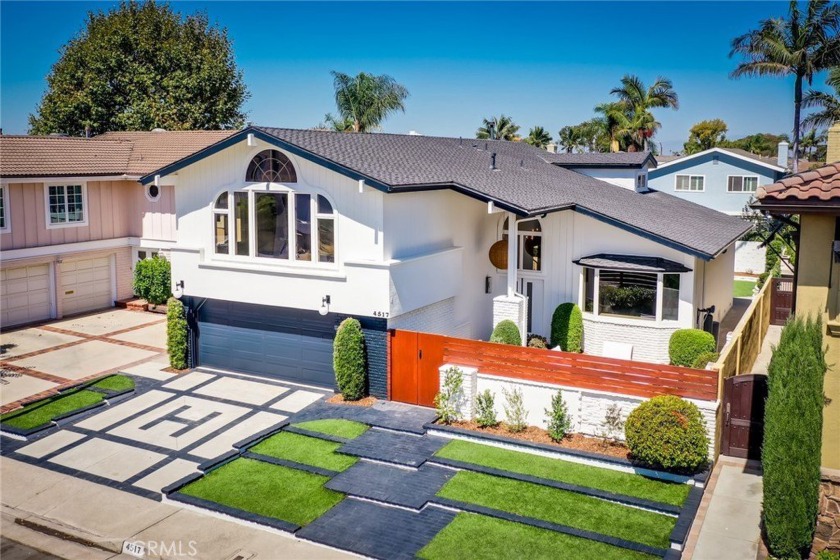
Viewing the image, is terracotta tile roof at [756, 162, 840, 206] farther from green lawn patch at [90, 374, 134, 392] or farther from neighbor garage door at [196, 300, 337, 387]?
green lawn patch at [90, 374, 134, 392]

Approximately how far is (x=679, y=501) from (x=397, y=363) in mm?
7144

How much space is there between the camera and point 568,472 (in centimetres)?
1324

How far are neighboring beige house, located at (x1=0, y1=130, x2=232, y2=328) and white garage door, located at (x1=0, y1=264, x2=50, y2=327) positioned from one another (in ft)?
0.11

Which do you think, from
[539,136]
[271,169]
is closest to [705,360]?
[271,169]

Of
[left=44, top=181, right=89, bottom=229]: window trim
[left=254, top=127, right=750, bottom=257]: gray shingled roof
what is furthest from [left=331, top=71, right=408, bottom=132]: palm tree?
[left=44, top=181, right=89, bottom=229]: window trim

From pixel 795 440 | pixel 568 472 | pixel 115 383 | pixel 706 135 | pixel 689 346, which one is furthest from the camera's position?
pixel 706 135

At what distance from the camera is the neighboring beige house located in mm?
24609

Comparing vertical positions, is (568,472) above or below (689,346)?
below

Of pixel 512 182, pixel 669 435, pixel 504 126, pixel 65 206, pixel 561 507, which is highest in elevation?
pixel 504 126

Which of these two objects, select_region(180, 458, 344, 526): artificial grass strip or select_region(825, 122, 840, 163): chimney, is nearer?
select_region(180, 458, 344, 526): artificial grass strip

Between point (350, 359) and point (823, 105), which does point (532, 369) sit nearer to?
point (350, 359)

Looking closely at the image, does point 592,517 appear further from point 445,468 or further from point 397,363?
point 397,363

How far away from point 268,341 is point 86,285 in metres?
11.9

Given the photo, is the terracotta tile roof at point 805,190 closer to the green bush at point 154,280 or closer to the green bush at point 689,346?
the green bush at point 689,346
